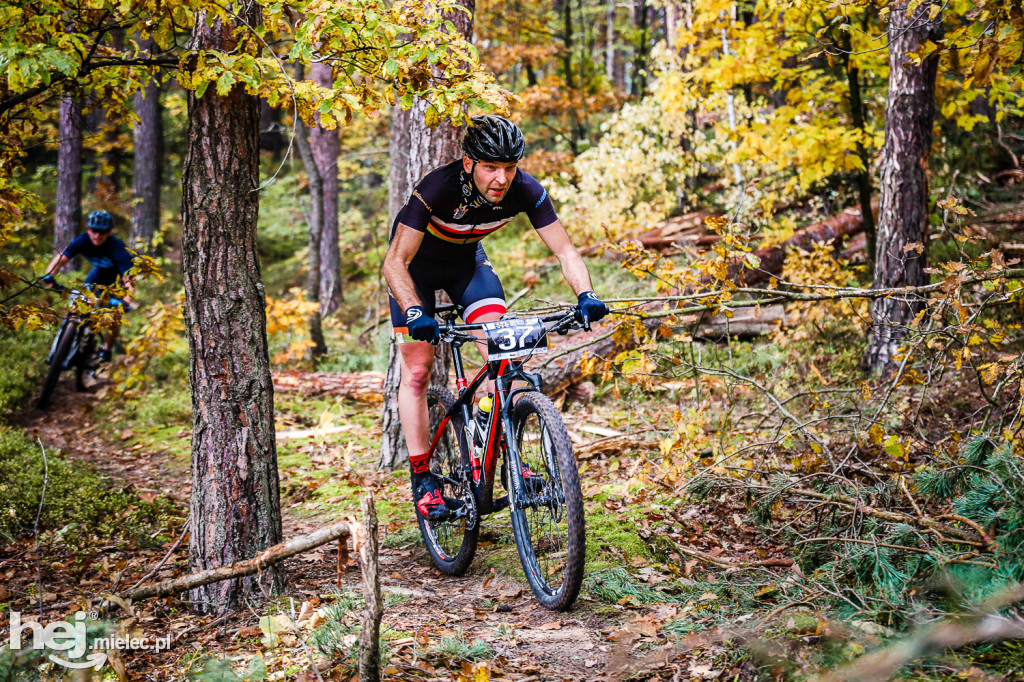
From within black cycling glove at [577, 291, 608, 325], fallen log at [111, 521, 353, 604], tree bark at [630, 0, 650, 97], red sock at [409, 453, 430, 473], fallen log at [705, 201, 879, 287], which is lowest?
fallen log at [111, 521, 353, 604]

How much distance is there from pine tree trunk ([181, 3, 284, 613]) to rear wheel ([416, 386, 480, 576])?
1.01 metres

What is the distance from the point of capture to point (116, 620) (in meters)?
3.21

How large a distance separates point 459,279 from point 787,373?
338 centimetres

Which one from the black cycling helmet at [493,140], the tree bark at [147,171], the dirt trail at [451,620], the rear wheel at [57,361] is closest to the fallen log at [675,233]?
the rear wheel at [57,361]


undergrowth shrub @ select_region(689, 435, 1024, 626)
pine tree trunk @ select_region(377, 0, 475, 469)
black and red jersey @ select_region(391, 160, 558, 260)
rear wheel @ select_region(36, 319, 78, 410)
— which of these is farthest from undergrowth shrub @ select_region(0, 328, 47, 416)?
undergrowth shrub @ select_region(689, 435, 1024, 626)

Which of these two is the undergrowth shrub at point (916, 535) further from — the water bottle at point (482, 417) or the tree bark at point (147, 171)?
the tree bark at point (147, 171)

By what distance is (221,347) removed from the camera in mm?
4012

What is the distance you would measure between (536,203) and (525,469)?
61.9 inches

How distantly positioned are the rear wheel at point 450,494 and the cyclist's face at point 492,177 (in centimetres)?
146

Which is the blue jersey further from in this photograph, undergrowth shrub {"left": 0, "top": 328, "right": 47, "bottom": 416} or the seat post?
the seat post

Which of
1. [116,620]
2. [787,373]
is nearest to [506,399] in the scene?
[116,620]

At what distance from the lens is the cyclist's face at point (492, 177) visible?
3898mm

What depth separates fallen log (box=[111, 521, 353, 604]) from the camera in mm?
3273

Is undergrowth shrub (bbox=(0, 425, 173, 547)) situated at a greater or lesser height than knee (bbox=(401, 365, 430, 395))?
lesser
